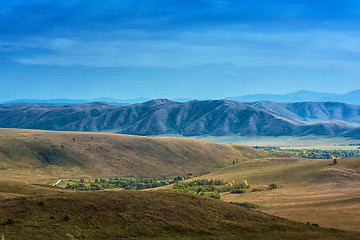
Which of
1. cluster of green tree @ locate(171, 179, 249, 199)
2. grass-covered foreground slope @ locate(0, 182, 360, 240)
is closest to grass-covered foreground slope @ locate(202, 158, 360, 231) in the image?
cluster of green tree @ locate(171, 179, 249, 199)

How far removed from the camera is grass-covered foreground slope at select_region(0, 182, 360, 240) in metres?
44.0

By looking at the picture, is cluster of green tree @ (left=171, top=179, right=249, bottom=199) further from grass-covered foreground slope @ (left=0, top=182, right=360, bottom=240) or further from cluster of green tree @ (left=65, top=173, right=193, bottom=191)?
grass-covered foreground slope @ (left=0, top=182, right=360, bottom=240)

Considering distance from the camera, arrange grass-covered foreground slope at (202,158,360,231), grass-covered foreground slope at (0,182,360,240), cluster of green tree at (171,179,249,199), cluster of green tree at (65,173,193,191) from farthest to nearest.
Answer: cluster of green tree at (65,173,193,191), cluster of green tree at (171,179,249,199), grass-covered foreground slope at (202,158,360,231), grass-covered foreground slope at (0,182,360,240)

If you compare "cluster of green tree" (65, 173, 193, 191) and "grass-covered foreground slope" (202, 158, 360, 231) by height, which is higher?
"grass-covered foreground slope" (202, 158, 360, 231)

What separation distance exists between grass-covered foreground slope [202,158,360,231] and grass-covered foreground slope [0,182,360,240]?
43.7ft

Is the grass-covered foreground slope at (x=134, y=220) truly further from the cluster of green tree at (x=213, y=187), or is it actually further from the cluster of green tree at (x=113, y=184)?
the cluster of green tree at (x=113, y=184)

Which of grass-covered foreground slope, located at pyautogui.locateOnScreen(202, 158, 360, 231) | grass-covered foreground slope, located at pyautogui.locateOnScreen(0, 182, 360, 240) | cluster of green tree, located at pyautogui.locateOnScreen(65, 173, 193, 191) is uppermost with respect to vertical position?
grass-covered foreground slope, located at pyautogui.locateOnScreen(0, 182, 360, 240)

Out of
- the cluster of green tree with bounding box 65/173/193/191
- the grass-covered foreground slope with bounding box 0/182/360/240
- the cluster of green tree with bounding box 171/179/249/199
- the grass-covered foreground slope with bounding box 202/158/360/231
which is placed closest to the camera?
the grass-covered foreground slope with bounding box 0/182/360/240

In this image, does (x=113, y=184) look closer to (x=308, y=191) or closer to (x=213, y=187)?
(x=213, y=187)

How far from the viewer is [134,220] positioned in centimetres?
4997

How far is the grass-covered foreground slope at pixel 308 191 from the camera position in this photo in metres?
66.8

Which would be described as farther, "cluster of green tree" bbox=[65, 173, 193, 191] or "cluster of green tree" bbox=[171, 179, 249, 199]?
"cluster of green tree" bbox=[65, 173, 193, 191]

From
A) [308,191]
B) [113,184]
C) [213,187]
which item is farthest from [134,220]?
[113,184]

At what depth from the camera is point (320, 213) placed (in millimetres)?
69312
